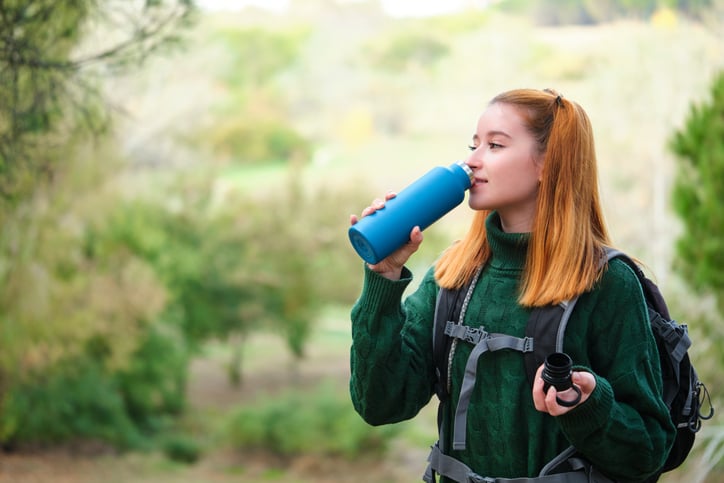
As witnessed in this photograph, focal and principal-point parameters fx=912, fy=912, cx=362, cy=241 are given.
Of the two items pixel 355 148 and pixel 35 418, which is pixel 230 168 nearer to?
pixel 355 148

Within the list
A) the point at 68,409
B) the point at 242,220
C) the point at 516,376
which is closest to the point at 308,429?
the point at 68,409

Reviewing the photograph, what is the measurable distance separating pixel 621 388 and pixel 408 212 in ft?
1.92

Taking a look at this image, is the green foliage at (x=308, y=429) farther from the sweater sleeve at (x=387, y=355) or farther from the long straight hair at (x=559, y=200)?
the long straight hair at (x=559, y=200)

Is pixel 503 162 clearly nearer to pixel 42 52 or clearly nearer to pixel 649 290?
pixel 649 290

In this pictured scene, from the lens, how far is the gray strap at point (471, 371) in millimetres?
1983

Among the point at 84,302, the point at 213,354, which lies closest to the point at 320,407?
the point at 84,302

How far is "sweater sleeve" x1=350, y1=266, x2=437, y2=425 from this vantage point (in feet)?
6.66

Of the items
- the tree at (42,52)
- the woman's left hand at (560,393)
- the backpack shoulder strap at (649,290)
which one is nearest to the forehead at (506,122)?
the backpack shoulder strap at (649,290)

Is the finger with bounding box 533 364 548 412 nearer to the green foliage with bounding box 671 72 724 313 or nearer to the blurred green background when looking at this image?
the blurred green background

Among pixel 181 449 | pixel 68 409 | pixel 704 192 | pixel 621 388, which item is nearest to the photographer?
pixel 621 388

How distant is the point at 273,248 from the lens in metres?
21.0

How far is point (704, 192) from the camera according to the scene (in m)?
6.71

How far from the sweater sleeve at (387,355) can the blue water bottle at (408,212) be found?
0.27 feet

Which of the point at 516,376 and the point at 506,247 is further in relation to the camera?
the point at 506,247
